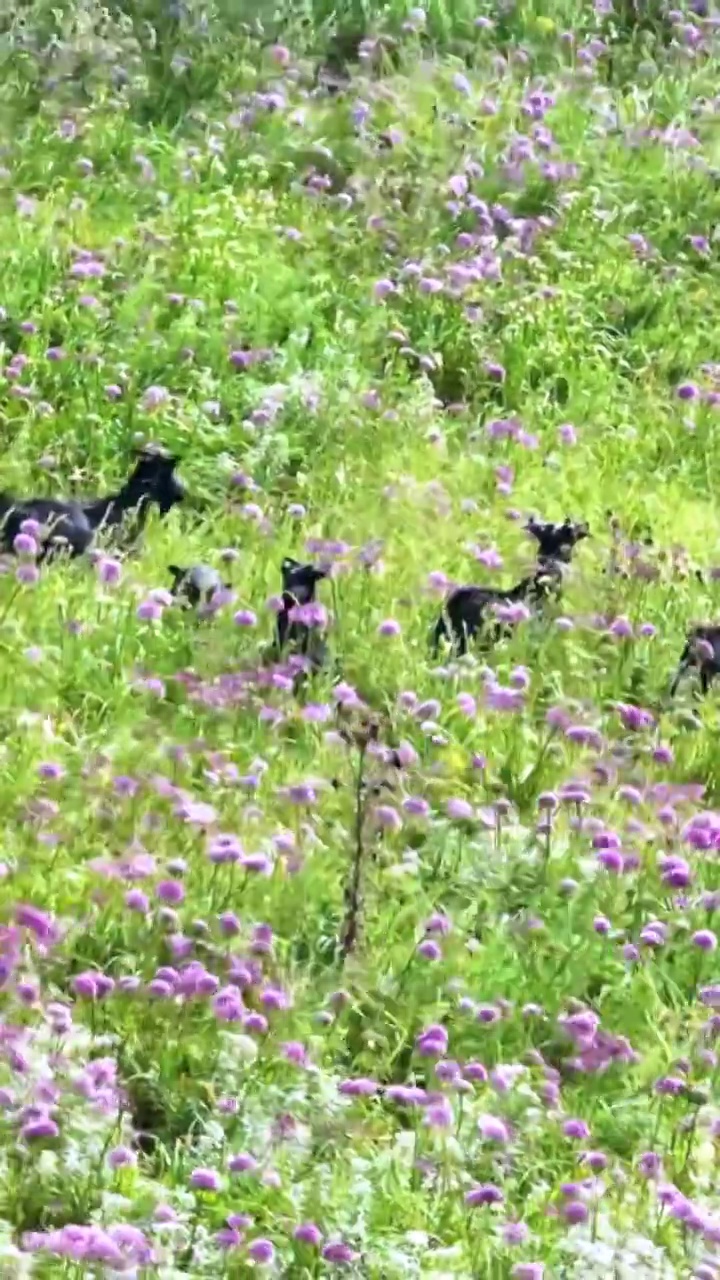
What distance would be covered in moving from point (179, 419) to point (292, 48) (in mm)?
3606

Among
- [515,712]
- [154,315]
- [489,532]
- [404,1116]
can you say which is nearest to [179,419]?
[154,315]

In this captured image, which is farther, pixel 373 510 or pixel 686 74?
pixel 686 74

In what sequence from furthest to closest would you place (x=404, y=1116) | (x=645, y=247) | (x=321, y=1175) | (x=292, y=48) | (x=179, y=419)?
(x=292, y=48), (x=645, y=247), (x=179, y=419), (x=404, y=1116), (x=321, y=1175)

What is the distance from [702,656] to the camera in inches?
234

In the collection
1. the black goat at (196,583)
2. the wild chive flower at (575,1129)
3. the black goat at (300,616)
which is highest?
the wild chive flower at (575,1129)

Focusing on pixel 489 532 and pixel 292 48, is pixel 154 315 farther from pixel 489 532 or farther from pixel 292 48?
pixel 292 48

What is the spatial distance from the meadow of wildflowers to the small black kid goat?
2.4 inches

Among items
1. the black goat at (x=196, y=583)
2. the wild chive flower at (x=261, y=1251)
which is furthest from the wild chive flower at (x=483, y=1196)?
the black goat at (x=196, y=583)

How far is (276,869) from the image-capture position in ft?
15.8

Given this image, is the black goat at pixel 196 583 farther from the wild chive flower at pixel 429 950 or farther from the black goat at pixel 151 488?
the wild chive flower at pixel 429 950

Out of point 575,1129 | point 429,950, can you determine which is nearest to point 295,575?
point 429,950

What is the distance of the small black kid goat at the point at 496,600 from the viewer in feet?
19.6

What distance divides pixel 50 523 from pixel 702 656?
5.86ft

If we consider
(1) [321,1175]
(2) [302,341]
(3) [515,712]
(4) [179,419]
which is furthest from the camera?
(2) [302,341]
